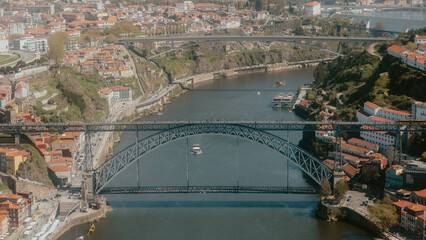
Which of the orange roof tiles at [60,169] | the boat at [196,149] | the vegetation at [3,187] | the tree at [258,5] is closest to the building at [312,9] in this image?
the tree at [258,5]

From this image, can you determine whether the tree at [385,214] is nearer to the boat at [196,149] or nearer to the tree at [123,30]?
the boat at [196,149]

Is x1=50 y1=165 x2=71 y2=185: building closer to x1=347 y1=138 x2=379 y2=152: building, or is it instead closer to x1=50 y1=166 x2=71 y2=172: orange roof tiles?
x1=50 y1=166 x2=71 y2=172: orange roof tiles

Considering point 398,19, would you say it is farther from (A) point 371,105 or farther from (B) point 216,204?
(B) point 216,204

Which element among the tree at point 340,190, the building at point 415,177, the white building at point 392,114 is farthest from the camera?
the white building at point 392,114

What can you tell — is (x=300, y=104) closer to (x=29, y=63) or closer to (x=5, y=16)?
(x=29, y=63)

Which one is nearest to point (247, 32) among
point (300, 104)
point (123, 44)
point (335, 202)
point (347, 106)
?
point (123, 44)

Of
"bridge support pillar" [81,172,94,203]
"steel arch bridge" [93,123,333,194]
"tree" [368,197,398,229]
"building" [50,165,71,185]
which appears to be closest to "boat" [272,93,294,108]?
"steel arch bridge" [93,123,333,194]
